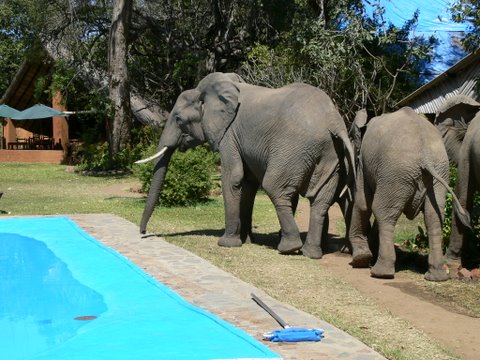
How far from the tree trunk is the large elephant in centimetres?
1437

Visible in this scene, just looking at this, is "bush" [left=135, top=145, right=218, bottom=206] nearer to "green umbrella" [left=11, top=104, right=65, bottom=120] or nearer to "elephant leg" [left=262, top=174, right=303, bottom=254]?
"elephant leg" [left=262, top=174, right=303, bottom=254]

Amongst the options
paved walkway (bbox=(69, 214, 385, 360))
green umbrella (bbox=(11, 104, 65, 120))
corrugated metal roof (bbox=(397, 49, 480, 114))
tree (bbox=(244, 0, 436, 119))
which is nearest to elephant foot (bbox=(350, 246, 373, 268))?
paved walkway (bbox=(69, 214, 385, 360))

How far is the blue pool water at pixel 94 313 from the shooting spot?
5.78 m

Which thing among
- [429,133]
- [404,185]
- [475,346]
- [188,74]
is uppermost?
[188,74]

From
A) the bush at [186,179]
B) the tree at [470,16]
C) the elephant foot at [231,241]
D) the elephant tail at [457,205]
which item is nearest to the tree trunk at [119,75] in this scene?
the bush at [186,179]

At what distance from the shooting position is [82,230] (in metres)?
11.9

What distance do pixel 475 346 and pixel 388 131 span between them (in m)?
3.08

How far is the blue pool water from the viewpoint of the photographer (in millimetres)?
5781

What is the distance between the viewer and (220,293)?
744 cm

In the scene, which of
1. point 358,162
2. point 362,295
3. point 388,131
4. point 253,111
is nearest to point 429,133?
point 388,131

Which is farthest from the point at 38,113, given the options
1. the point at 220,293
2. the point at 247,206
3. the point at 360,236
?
the point at 220,293

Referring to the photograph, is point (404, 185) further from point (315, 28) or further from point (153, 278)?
point (315, 28)

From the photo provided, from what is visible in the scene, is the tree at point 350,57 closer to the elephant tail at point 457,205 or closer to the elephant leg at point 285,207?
the elephant leg at point 285,207

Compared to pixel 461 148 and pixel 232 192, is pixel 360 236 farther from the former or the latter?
pixel 232 192
